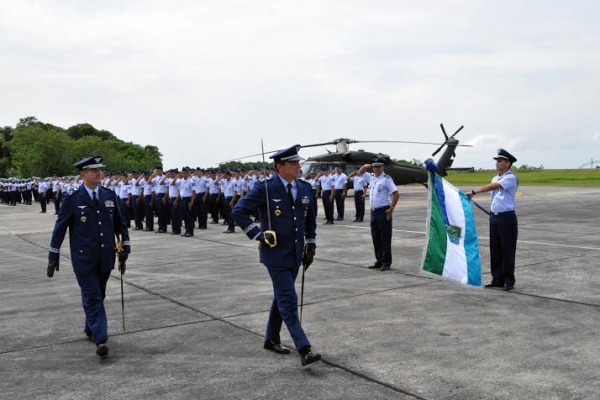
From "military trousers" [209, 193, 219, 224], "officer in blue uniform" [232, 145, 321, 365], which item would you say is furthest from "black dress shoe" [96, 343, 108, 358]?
"military trousers" [209, 193, 219, 224]

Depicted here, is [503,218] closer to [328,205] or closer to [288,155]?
[288,155]

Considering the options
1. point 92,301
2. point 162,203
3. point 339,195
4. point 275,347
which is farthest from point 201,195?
point 275,347

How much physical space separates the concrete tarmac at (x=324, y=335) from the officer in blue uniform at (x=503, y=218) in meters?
0.35

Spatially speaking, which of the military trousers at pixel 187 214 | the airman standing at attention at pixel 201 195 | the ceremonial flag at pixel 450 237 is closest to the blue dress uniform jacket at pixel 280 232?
the ceremonial flag at pixel 450 237

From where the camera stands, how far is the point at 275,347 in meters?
5.71

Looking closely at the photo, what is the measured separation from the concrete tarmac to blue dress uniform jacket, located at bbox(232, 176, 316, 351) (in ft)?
1.64

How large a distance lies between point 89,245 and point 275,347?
207 cm

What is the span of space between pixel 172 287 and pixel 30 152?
223ft

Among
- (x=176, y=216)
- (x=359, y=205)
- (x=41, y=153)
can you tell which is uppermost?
(x=41, y=153)

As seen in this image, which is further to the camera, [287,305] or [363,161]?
[363,161]

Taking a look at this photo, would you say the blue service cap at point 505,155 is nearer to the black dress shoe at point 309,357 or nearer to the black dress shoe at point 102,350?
the black dress shoe at point 309,357

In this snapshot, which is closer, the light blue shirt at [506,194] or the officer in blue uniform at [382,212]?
the light blue shirt at [506,194]

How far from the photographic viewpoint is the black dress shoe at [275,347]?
567 cm

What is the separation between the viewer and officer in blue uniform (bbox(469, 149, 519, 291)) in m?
8.55
